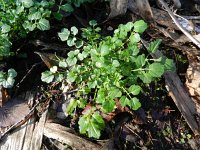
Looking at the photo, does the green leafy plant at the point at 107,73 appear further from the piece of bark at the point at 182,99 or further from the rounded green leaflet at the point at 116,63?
the piece of bark at the point at 182,99

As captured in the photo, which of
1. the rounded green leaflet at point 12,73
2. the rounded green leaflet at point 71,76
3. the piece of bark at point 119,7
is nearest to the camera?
the rounded green leaflet at point 71,76

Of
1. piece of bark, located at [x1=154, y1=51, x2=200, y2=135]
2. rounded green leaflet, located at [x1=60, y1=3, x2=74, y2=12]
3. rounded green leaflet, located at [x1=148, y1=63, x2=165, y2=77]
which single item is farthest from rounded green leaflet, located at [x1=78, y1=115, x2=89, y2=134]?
rounded green leaflet, located at [x1=60, y1=3, x2=74, y2=12]

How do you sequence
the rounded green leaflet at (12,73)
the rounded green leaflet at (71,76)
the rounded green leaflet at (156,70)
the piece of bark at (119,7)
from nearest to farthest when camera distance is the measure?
the rounded green leaflet at (156,70) → the rounded green leaflet at (71,76) → the rounded green leaflet at (12,73) → the piece of bark at (119,7)

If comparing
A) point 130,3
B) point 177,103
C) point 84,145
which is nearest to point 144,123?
point 177,103

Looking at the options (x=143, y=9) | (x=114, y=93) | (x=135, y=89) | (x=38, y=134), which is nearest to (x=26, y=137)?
(x=38, y=134)

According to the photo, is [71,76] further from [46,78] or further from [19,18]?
[19,18]

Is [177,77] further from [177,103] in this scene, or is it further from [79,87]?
[79,87]

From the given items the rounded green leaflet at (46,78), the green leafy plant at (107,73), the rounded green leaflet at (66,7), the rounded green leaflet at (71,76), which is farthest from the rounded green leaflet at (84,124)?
the rounded green leaflet at (66,7)
